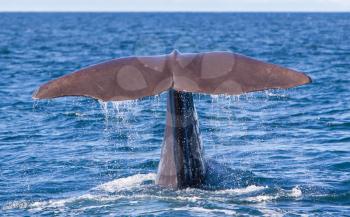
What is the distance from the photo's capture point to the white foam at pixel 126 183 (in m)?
10.8

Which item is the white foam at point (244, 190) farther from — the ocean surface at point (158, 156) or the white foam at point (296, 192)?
the white foam at point (296, 192)

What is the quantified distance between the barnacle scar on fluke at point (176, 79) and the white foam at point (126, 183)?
5.71 feet

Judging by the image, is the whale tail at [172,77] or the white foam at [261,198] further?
the white foam at [261,198]

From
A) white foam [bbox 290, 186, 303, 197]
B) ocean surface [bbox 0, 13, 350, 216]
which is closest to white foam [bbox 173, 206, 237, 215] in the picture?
ocean surface [bbox 0, 13, 350, 216]

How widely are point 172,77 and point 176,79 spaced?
0.08 meters

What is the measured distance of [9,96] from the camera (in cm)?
2191

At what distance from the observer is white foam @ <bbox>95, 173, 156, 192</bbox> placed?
35.5 ft

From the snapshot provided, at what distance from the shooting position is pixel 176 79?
8.41 meters

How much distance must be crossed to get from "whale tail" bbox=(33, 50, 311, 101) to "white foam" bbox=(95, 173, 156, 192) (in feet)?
8.48

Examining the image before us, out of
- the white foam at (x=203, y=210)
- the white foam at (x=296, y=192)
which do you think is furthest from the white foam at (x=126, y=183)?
the white foam at (x=296, y=192)

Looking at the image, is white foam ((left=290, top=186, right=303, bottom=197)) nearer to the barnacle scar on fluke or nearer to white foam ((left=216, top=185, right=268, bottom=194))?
white foam ((left=216, top=185, right=268, bottom=194))

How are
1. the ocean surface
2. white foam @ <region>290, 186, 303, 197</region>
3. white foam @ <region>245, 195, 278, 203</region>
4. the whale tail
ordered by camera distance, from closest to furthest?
the whale tail < the ocean surface < white foam @ <region>245, 195, 278, 203</region> < white foam @ <region>290, 186, 303, 197</region>

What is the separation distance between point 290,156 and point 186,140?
14.3 ft

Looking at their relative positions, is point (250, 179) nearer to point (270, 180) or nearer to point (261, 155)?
point (270, 180)
